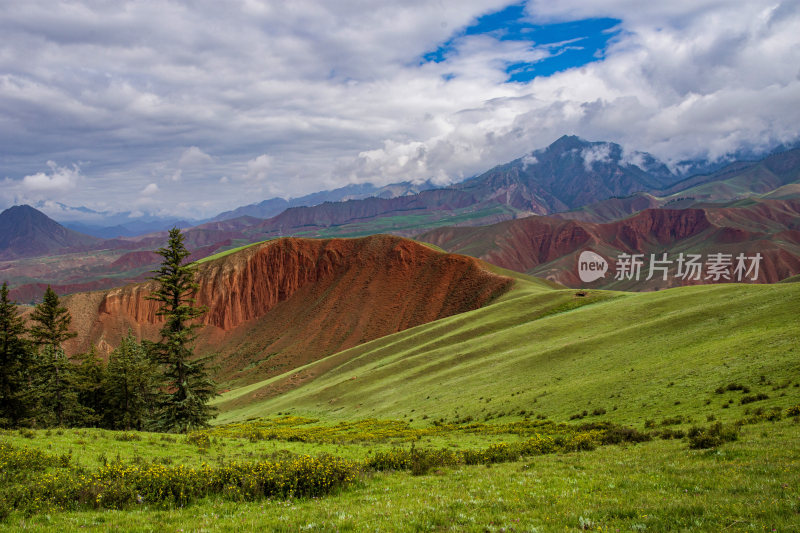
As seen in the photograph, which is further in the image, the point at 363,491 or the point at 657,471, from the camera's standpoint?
the point at 363,491

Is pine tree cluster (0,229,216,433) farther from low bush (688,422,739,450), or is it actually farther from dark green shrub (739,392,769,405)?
dark green shrub (739,392,769,405)

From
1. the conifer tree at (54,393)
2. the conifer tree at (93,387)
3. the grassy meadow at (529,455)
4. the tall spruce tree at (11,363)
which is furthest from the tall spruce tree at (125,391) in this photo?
the grassy meadow at (529,455)

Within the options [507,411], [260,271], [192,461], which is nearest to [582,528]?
[192,461]

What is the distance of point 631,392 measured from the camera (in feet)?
94.1

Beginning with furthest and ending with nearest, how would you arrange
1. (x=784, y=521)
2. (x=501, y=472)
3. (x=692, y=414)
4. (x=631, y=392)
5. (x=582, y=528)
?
1. (x=631, y=392)
2. (x=692, y=414)
3. (x=501, y=472)
4. (x=582, y=528)
5. (x=784, y=521)

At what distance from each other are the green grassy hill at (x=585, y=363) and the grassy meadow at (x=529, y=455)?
0.74 feet

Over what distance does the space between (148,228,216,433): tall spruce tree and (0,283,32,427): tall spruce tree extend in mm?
14606

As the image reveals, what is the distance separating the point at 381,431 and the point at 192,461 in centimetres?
1834

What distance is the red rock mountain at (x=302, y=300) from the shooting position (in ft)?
382

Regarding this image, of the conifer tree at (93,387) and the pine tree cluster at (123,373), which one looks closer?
the pine tree cluster at (123,373)

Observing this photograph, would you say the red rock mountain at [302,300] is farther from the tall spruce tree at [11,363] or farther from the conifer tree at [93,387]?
the tall spruce tree at [11,363]

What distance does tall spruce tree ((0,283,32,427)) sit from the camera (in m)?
40.0

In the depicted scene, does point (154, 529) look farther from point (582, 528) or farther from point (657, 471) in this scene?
point (657, 471)

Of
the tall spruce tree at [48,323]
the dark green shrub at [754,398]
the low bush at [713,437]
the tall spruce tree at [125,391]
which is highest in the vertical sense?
the tall spruce tree at [48,323]
